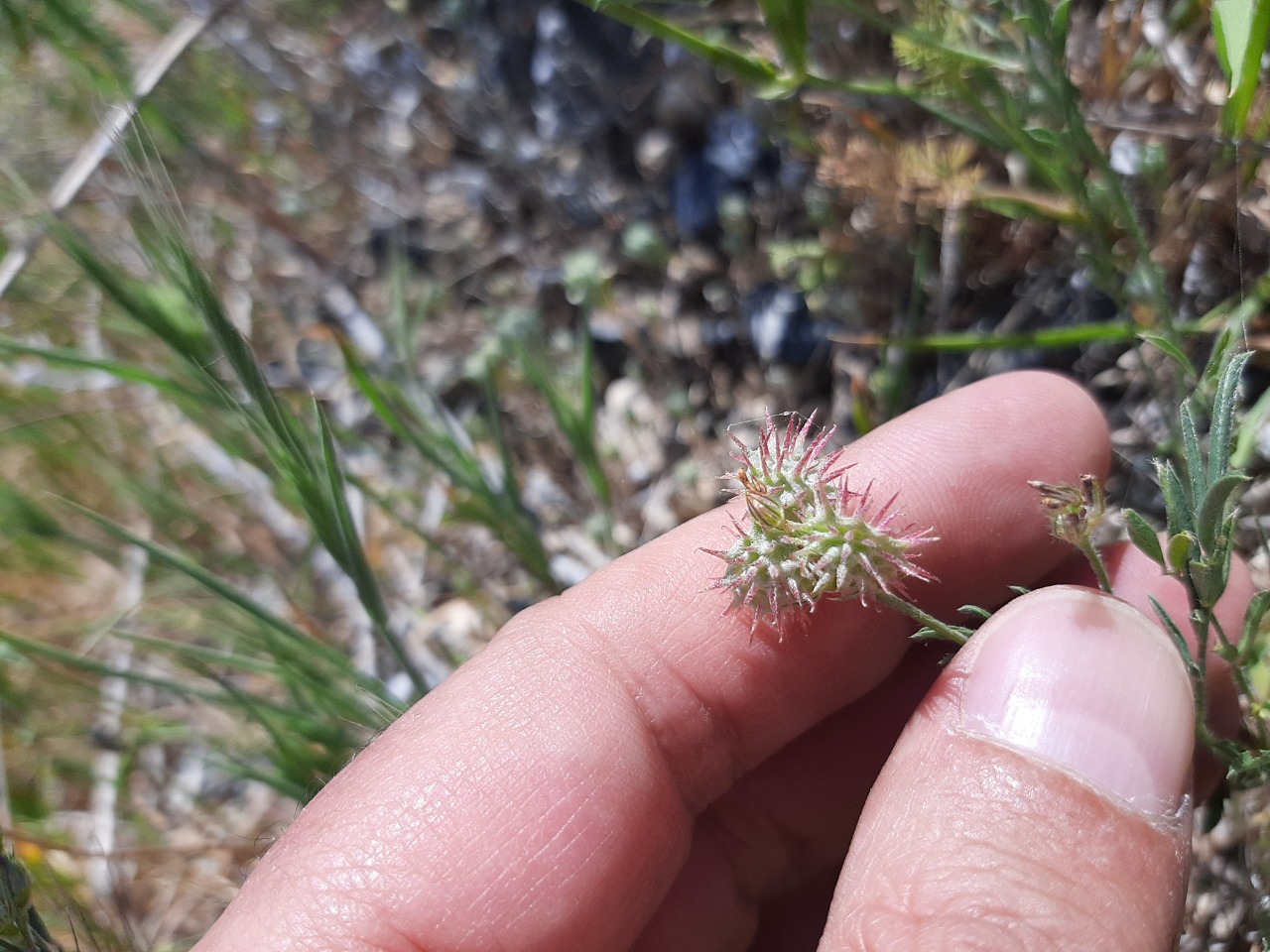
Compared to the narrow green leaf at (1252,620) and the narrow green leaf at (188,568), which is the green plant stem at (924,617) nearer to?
the narrow green leaf at (1252,620)

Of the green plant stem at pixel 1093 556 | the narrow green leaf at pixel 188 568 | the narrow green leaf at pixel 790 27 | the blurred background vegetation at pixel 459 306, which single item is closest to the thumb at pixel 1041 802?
the green plant stem at pixel 1093 556

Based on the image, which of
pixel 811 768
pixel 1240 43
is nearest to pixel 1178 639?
pixel 1240 43

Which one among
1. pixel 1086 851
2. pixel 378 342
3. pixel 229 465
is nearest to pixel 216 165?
pixel 378 342

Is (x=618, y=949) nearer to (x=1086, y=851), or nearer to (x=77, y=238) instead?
(x=1086, y=851)

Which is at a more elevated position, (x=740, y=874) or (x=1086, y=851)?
(x=1086, y=851)

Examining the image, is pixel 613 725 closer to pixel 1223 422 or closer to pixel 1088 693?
pixel 1088 693

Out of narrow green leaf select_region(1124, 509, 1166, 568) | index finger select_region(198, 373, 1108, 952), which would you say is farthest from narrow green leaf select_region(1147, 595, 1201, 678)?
index finger select_region(198, 373, 1108, 952)
